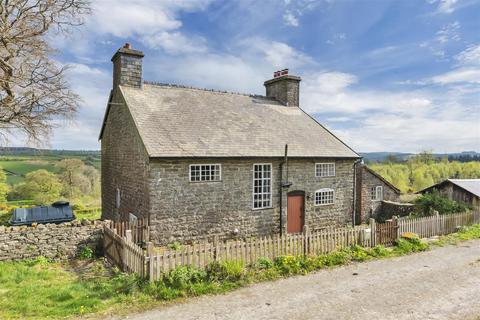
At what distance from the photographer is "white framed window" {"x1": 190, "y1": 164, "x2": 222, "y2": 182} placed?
15297mm

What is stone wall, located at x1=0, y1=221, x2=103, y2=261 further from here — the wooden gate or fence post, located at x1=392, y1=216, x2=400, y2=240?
fence post, located at x1=392, y1=216, x2=400, y2=240

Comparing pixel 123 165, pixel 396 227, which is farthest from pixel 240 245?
pixel 123 165

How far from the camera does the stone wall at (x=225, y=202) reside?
566 inches

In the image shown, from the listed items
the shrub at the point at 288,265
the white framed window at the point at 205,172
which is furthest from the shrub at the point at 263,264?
the white framed window at the point at 205,172

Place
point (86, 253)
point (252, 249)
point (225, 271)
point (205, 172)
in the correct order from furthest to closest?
point (205, 172) → point (86, 253) → point (252, 249) → point (225, 271)

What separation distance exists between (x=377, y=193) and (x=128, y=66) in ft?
69.2

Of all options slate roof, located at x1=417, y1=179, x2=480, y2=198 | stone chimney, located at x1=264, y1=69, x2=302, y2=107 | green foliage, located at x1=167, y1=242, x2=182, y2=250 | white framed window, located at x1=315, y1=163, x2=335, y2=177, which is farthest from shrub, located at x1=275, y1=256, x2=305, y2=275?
slate roof, located at x1=417, y1=179, x2=480, y2=198

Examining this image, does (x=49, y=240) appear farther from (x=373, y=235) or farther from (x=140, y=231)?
(x=373, y=235)

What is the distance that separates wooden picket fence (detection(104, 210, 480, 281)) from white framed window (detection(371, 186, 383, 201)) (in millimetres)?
7186

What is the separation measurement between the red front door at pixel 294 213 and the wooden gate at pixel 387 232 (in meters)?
5.07

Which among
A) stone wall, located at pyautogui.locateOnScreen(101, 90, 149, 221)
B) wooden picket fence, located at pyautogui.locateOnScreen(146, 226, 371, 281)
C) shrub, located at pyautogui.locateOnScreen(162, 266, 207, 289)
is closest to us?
shrub, located at pyautogui.locateOnScreen(162, 266, 207, 289)

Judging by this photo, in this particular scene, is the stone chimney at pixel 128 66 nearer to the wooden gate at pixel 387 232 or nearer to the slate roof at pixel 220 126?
the slate roof at pixel 220 126

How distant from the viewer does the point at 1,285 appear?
977 centimetres

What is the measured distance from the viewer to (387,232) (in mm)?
15062
